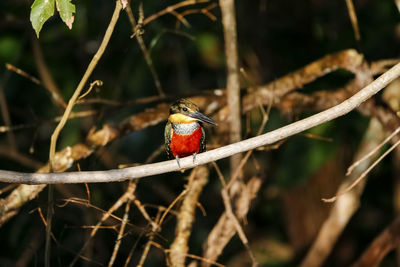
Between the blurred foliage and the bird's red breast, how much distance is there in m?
1.05

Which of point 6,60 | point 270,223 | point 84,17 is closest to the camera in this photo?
point 6,60

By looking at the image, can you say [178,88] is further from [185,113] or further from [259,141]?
[259,141]

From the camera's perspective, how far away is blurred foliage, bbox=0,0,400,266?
14.0 ft

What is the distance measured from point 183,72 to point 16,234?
6.58ft

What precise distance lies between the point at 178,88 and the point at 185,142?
267 cm

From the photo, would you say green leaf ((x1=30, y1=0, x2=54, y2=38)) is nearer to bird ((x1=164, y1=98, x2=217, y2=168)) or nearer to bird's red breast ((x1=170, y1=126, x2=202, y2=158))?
bird ((x1=164, y1=98, x2=217, y2=168))

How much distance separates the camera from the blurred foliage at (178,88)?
427 centimetres

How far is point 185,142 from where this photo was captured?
3238 millimetres

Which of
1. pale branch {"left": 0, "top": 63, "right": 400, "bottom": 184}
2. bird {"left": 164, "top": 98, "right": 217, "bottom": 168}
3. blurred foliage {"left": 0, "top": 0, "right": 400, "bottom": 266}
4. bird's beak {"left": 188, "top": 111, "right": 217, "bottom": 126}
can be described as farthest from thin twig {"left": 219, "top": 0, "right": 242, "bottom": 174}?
pale branch {"left": 0, "top": 63, "right": 400, "bottom": 184}

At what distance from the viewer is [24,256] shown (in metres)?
3.96

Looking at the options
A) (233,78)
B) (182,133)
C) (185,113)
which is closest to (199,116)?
(185,113)

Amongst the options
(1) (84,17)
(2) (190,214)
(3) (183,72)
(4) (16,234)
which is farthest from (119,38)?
(2) (190,214)

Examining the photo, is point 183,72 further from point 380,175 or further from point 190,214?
point 190,214

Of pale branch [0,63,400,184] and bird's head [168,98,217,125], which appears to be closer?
pale branch [0,63,400,184]
